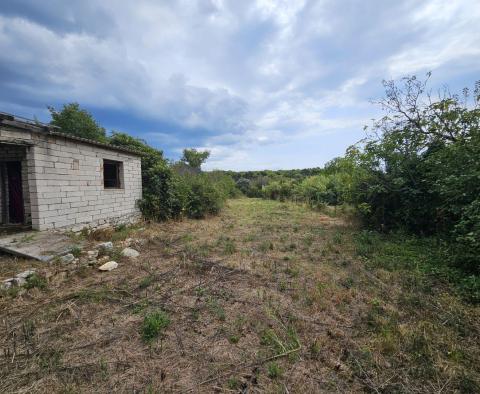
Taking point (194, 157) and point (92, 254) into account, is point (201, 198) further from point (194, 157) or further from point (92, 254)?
point (194, 157)

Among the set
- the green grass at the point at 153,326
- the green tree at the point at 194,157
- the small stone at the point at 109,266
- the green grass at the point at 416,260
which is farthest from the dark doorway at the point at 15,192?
the green tree at the point at 194,157

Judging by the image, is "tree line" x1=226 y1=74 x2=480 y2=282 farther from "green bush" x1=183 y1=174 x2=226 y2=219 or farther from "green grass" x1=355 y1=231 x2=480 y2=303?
"green bush" x1=183 y1=174 x2=226 y2=219

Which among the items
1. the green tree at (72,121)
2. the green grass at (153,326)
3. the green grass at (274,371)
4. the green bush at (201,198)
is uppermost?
the green tree at (72,121)

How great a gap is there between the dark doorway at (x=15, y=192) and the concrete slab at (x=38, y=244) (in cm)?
199

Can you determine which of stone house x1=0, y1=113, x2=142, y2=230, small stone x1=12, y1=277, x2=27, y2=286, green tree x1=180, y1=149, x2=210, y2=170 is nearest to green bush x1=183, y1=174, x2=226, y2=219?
stone house x1=0, y1=113, x2=142, y2=230

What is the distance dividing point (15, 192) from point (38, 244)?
10.2 feet

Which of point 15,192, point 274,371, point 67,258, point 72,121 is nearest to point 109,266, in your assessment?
point 67,258

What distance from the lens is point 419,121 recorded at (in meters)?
6.60

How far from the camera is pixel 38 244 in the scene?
15.7 feet

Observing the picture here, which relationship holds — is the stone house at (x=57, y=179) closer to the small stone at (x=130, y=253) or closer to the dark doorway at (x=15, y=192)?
the dark doorway at (x=15, y=192)

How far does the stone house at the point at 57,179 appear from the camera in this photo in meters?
5.32

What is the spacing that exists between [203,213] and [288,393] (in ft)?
29.3

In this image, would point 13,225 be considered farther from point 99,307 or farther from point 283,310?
point 283,310

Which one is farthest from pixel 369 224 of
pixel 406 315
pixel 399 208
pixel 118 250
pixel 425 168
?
pixel 118 250
